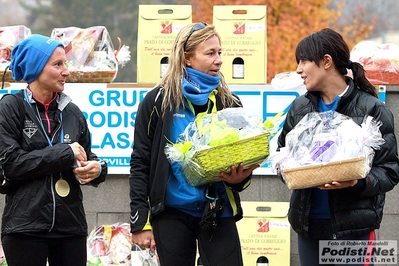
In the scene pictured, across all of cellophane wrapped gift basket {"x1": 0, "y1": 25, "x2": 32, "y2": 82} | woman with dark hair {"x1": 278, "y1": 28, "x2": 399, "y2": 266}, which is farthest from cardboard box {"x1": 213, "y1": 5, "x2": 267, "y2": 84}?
woman with dark hair {"x1": 278, "y1": 28, "x2": 399, "y2": 266}

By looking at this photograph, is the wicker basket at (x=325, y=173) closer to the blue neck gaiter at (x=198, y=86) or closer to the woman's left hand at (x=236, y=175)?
the woman's left hand at (x=236, y=175)

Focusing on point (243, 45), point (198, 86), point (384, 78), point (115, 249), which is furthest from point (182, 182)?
point (384, 78)

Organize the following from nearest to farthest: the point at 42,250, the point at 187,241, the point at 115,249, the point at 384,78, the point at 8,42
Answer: the point at 187,241, the point at 42,250, the point at 115,249, the point at 384,78, the point at 8,42

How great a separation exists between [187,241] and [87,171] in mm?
644

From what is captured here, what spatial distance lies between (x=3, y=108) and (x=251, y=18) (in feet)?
8.85

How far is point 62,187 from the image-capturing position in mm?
4246

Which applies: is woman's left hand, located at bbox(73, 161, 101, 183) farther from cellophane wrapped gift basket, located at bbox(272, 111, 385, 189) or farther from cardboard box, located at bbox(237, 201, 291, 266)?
cardboard box, located at bbox(237, 201, 291, 266)

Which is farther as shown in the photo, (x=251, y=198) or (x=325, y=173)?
(x=251, y=198)

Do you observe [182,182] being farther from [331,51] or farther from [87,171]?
[331,51]

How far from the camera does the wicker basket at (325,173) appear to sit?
3770 millimetres

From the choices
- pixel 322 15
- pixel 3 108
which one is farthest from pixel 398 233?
pixel 322 15

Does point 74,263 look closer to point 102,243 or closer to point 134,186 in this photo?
point 134,186

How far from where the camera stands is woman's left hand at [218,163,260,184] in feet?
12.9

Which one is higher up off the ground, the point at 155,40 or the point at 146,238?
the point at 155,40
